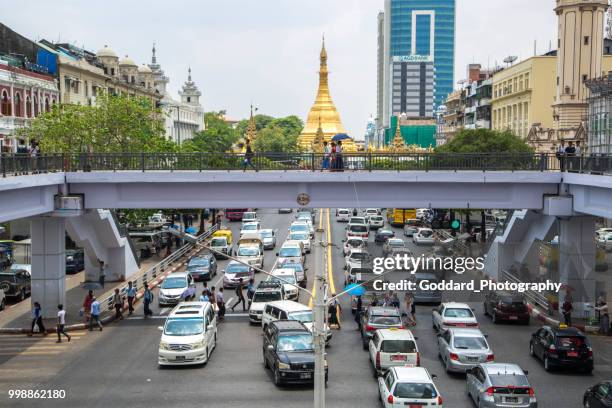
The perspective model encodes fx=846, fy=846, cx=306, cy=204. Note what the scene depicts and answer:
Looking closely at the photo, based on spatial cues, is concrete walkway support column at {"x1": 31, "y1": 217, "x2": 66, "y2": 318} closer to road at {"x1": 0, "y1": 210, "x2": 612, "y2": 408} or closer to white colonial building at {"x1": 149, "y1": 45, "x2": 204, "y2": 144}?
road at {"x1": 0, "y1": 210, "x2": 612, "y2": 408}

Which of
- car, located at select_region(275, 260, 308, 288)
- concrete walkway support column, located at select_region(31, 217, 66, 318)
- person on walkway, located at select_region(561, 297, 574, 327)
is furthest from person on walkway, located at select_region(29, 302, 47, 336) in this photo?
person on walkway, located at select_region(561, 297, 574, 327)

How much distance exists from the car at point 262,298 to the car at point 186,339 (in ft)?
16.9

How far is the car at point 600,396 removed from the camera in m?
19.1

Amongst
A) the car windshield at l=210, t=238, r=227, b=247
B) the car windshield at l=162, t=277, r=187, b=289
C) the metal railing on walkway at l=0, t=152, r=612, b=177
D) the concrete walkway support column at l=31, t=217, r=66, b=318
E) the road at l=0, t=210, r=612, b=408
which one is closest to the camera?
the road at l=0, t=210, r=612, b=408

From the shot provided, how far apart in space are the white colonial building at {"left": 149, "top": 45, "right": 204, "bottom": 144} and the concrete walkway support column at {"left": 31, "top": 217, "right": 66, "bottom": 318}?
89670 millimetres

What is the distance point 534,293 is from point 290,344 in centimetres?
1718

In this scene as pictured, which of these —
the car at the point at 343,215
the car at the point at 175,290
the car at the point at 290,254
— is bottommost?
the car at the point at 343,215

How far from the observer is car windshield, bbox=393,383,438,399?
62.6ft

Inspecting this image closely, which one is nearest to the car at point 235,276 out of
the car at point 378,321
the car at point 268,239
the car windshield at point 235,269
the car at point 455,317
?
the car windshield at point 235,269

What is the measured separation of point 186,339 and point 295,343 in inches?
145

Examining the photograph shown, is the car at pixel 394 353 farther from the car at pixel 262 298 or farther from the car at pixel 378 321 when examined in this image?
the car at pixel 262 298

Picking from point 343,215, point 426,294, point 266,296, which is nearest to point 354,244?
point 426,294

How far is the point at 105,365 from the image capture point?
2567cm

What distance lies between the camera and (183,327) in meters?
25.6
